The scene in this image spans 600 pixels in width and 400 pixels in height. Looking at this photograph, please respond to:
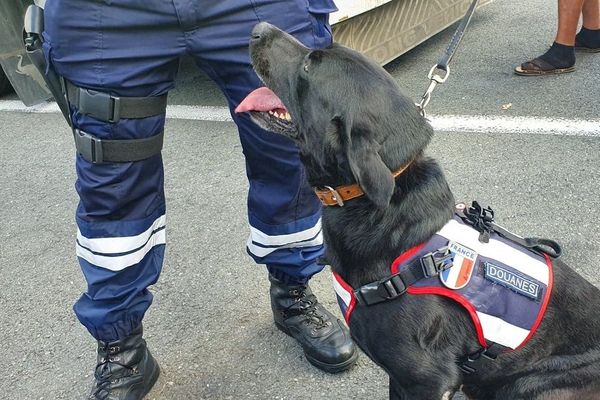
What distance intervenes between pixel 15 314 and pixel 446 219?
7.40 feet

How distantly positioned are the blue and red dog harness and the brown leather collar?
0.22 metres

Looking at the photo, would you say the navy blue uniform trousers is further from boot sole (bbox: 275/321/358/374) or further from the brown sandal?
the brown sandal

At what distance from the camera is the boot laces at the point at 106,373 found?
231cm

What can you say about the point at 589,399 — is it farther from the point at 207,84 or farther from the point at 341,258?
the point at 207,84

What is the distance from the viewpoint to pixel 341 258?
6.18 ft

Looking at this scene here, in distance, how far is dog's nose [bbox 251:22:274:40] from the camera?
1.92 m

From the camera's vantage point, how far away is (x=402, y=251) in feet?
5.74

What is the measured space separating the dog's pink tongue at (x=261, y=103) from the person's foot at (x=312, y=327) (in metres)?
0.85

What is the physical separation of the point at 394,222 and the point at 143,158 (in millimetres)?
867

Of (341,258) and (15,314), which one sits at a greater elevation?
(341,258)

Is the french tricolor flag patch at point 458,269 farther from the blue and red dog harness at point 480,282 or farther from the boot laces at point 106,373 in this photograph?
the boot laces at point 106,373

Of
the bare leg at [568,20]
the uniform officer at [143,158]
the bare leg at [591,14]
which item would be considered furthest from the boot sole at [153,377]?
the bare leg at [591,14]

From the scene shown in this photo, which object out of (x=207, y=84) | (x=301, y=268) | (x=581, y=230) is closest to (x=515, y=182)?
(x=581, y=230)

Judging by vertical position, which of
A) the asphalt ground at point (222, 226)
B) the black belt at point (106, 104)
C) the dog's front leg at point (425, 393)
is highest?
the black belt at point (106, 104)
